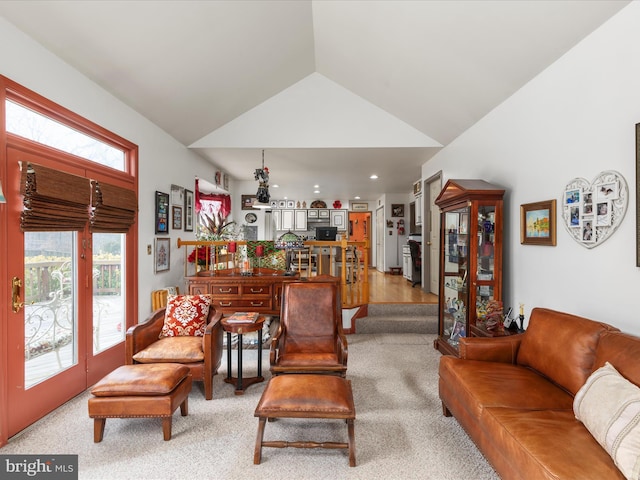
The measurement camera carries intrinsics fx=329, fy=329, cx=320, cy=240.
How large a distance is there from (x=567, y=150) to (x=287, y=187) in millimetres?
6966

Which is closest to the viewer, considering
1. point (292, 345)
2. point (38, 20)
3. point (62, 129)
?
point (38, 20)

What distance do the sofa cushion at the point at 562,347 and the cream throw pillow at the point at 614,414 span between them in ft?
0.80

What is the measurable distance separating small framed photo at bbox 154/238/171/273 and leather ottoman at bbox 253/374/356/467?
2818 mm

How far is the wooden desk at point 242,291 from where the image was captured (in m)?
4.48

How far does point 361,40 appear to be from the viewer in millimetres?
3541

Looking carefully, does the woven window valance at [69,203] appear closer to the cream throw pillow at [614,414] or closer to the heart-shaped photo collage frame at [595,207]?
the cream throw pillow at [614,414]

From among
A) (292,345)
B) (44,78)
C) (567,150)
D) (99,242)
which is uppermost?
(44,78)

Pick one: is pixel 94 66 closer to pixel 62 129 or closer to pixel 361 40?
pixel 62 129

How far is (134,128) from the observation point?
371 cm

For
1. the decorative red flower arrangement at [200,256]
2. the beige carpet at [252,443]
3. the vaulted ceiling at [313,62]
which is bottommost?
the beige carpet at [252,443]

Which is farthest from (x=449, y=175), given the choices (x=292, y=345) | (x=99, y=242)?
(x=99, y=242)

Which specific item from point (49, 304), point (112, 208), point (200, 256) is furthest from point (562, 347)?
point (200, 256)

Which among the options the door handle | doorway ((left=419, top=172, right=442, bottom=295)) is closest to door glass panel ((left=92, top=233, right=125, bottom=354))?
the door handle

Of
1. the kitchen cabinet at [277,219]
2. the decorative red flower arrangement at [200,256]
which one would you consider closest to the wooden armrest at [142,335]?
the decorative red flower arrangement at [200,256]
